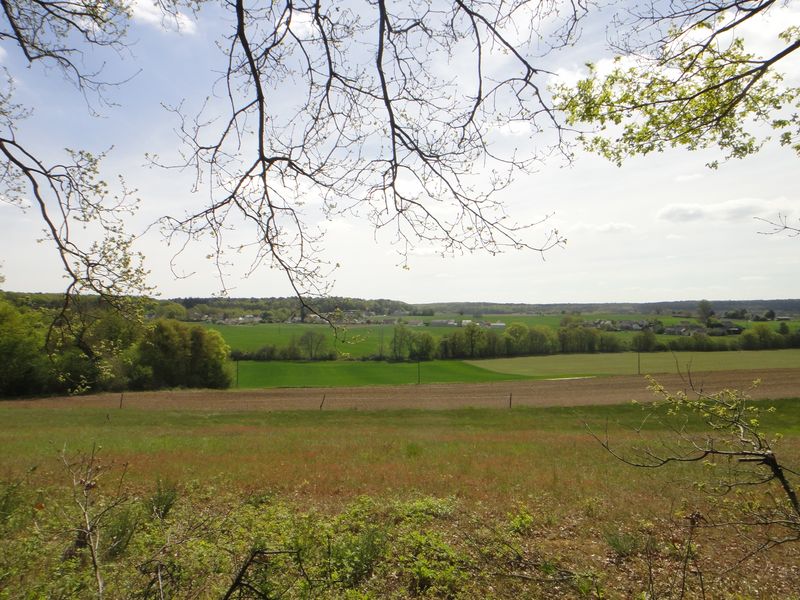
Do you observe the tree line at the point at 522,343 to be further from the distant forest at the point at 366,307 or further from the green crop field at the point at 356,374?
the distant forest at the point at 366,307

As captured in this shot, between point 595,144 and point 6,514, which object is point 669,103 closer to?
point 595,144

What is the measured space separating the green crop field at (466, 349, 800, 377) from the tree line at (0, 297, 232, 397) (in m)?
33.1

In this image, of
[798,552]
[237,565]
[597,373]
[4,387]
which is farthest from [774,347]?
[4,387]

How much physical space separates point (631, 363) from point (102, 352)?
58.1 metres

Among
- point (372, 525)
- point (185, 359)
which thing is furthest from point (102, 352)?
point (185, 359)

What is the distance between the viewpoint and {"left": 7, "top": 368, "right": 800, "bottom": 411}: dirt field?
30062mm

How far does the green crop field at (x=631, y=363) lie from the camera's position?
45719 mm

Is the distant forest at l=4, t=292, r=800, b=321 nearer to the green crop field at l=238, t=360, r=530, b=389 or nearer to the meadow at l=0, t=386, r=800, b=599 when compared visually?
the meadow at l=0, t=386, r=800, b=599

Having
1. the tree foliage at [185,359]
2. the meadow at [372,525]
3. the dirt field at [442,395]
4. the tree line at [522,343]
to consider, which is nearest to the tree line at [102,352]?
the tree foliage at [185,359]

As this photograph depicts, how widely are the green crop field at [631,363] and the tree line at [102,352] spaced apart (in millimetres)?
33113

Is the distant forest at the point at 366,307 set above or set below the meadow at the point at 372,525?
above

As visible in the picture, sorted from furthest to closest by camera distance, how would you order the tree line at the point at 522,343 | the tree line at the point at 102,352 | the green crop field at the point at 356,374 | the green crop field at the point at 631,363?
1. the tree line at the point at 522,343
2. the green crop field at the point at 356,374
3. the green crop field at the point at 631,363
4. the tree line at the point at 102,352

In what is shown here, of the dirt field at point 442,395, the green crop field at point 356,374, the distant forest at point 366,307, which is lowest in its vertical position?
the green crop field at point 356,374

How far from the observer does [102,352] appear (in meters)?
6.64
